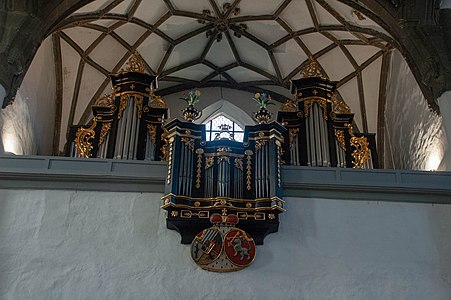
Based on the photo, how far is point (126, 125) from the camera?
518 inches

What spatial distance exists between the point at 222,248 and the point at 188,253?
0.53 m

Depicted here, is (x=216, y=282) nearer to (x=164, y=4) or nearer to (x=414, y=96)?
(x=414, y=96)

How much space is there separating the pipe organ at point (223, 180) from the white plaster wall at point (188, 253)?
0.42 m

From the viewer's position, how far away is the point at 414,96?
1384 centimetres

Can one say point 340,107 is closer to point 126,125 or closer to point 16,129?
point 126,125

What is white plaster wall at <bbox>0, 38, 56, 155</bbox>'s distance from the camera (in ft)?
41.7

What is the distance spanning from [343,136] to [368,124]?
10.9ft

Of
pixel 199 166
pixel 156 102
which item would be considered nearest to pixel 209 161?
pixel 199 166

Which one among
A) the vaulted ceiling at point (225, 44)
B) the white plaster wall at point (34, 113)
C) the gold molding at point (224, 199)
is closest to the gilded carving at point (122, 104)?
the white plaster wall at point (34, 113)

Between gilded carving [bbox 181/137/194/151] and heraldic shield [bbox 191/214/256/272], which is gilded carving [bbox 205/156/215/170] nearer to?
gilded carving [bbox 181/137/194/151]

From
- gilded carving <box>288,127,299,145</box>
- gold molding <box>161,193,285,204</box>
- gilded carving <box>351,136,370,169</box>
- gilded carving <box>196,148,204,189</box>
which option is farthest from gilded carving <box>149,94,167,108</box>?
gold molding <box>161,193,285,204</box>

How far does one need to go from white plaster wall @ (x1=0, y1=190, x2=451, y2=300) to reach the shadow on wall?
7.68 ft

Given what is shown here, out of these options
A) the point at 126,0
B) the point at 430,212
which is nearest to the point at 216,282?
the point at 430,212

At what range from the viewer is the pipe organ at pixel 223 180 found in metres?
9.71
